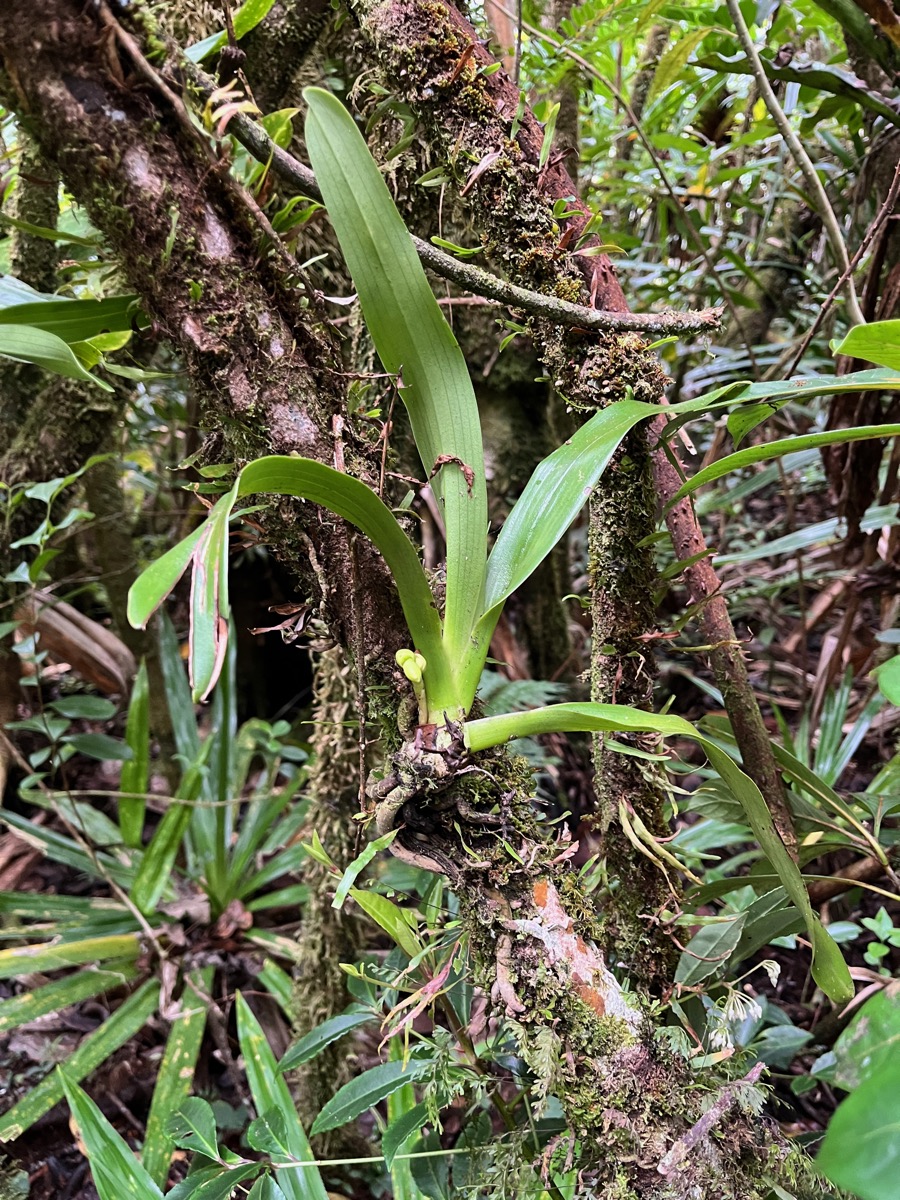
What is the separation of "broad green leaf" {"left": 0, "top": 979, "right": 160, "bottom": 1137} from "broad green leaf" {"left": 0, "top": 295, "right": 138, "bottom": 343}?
2.42 feet

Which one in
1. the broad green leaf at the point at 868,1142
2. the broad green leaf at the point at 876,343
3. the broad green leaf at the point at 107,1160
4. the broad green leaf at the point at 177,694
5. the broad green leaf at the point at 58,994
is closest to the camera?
the broad green leaf at the point at 868,1142

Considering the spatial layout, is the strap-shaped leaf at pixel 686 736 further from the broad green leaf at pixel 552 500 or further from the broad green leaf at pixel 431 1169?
the broad green leaf at pixel 431 1169

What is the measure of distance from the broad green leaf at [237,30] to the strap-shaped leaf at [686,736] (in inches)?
18.4

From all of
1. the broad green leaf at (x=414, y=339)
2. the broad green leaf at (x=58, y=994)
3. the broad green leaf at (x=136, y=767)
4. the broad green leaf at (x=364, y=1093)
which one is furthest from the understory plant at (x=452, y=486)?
the broad green leaf at (x=136, y=767)

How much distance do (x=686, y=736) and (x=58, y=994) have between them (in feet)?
3.35

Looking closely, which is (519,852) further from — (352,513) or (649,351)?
(649,351)

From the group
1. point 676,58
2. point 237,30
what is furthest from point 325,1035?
point 676,58

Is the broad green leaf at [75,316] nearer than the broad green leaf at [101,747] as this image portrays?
Yes

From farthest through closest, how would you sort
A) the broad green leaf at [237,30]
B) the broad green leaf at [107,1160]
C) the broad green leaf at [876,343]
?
the broad green leaf at [107,1160]
the broad green leaf at [237,30]
the broad green leaf at [876,343]

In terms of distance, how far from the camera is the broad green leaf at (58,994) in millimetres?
875

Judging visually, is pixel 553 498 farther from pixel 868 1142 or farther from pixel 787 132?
pixel 787 132

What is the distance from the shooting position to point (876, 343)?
0.32 metres

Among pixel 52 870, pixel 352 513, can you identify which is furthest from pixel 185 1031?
pixel 352 513

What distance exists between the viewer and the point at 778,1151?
1.23ft
